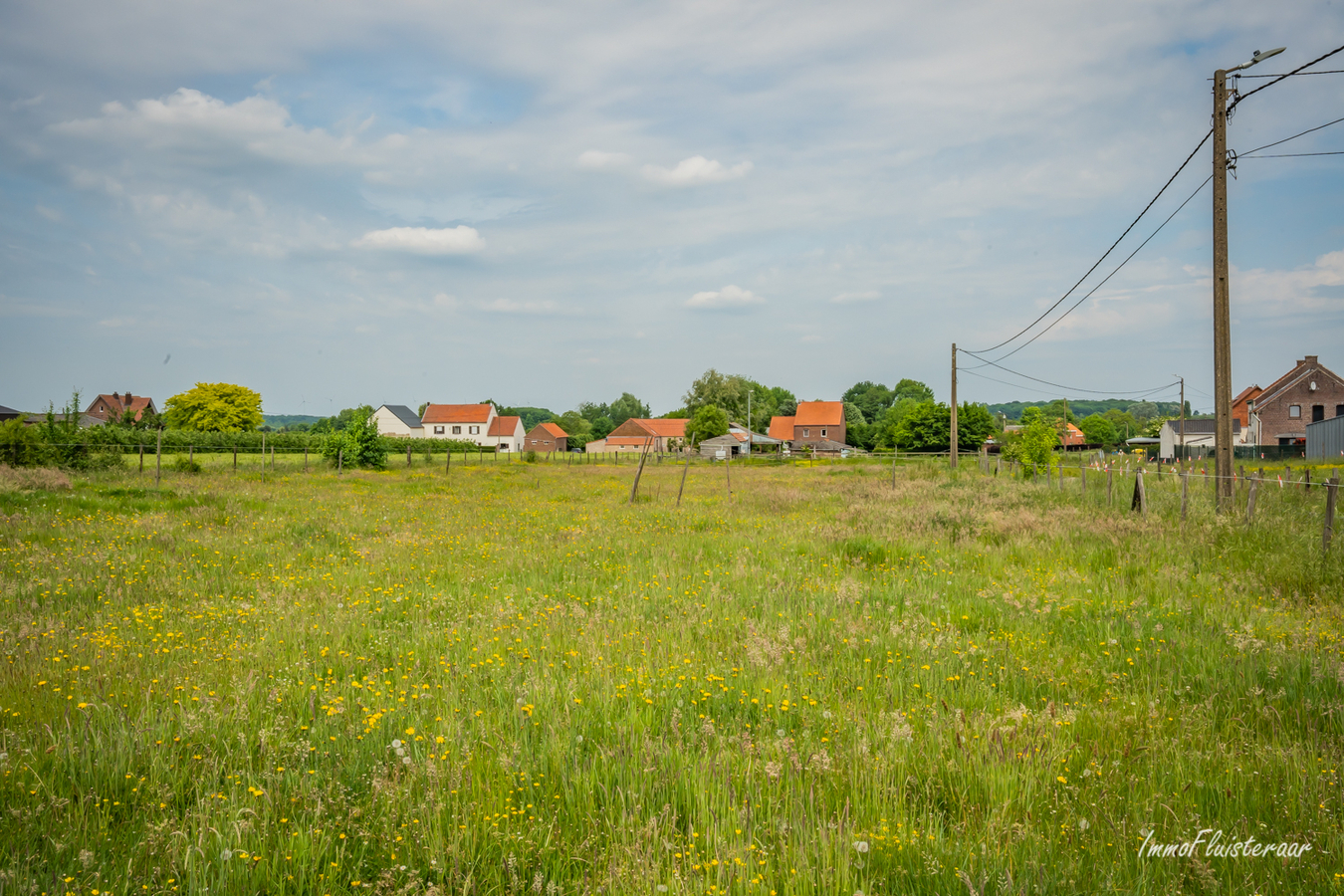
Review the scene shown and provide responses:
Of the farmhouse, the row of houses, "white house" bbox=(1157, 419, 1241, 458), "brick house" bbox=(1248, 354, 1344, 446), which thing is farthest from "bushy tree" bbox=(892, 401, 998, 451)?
the farmhouse

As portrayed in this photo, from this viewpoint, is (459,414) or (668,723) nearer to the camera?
(668,723)

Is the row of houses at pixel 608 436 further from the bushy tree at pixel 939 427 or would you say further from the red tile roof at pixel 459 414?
the bushy tree at pixel 939 427

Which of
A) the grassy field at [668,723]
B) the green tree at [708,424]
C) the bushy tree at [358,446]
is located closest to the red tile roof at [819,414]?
the green tree at [708,424]

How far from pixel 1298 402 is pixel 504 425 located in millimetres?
109946

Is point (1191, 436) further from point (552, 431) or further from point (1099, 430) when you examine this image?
point (552, 431)

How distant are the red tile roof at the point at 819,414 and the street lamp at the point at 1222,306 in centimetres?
9670

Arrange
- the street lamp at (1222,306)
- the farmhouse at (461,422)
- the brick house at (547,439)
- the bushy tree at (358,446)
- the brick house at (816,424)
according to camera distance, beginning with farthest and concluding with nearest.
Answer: the brick house at (547,439) < the farmhouse at (461,422) < the brick house at (816,424) < the bushy tree at (358,446) < the street lamp at (1222,306)

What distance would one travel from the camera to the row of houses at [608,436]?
107 m

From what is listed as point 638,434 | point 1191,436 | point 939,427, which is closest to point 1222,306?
Result: point 939,427

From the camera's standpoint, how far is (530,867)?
3.13 metres

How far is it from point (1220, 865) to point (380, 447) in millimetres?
44915

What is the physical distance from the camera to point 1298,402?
65000 mm

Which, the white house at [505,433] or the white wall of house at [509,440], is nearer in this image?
the white wall of house at [509,440]

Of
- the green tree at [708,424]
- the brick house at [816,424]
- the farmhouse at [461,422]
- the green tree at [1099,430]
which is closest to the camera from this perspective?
the green tree at [708,424]
